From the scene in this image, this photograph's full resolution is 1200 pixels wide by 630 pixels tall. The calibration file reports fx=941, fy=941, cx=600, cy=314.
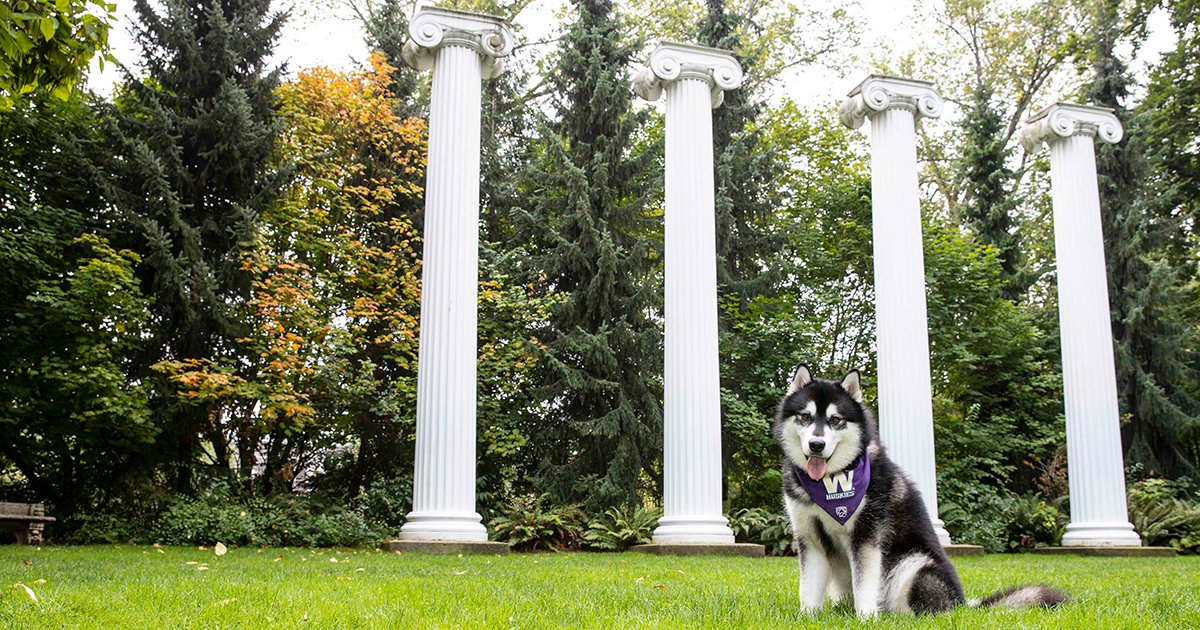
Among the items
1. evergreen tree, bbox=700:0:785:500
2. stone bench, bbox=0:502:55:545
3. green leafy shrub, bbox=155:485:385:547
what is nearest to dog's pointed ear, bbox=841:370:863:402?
green leafy shrub, bbox=155:485:385:547

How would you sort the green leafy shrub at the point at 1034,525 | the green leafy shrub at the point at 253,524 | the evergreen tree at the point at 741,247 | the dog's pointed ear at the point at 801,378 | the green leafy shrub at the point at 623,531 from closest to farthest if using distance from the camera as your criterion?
the dog's pointed ear at the point at 801,378
the green leafy shrub at the point at 253,524
the green leafy shrub at the point at 623,531
the green leafy shrub at the point at 1034,525
the evergreen tree at the point at 741,247

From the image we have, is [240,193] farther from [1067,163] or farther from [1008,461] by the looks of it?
[1008,461]

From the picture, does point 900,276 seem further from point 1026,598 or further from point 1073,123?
point 1026,598

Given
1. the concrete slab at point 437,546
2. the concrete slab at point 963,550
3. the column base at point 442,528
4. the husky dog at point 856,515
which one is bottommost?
the concrete slab at point 963,550

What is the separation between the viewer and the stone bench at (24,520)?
15.7 meters

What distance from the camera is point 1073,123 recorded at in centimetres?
2055

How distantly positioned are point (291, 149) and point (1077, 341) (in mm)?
17738

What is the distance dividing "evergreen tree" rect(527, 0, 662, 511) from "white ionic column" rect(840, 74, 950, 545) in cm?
585

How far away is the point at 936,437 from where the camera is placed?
23.6 metres

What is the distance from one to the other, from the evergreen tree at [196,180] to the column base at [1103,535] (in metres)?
17.1

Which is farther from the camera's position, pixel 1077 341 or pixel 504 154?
pixel 504 154

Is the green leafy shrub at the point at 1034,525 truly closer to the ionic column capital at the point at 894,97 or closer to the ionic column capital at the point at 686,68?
the ionic column capital at the point at 894,97

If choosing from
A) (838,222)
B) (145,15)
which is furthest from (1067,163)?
(145,15)

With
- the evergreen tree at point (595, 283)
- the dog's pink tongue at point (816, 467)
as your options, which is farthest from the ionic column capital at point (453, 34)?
the dog's pink tongue at point (816, 467)
